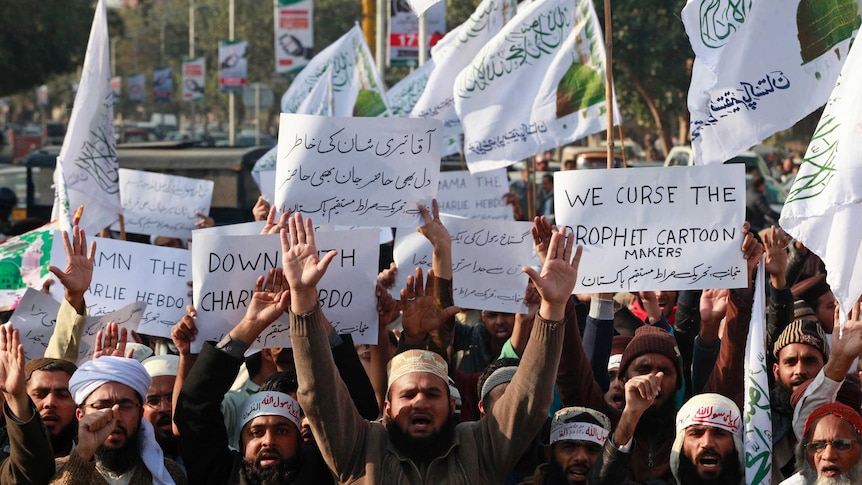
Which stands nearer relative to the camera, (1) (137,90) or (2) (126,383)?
(2) (126,383)

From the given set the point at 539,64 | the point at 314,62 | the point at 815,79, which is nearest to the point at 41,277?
the point at 539,64

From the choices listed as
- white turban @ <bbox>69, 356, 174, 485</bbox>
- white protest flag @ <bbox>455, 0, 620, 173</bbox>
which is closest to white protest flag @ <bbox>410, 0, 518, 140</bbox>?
white protest flag @ <bbox>455, 0, 620, 173</bbox>

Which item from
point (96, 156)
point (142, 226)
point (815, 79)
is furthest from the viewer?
point (142, 226)

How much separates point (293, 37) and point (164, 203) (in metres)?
15.5

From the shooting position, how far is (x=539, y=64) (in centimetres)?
813

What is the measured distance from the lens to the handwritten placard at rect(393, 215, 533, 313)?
6059 mm

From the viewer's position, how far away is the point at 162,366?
5449 millimetres

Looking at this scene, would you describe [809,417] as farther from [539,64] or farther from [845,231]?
[539,64]

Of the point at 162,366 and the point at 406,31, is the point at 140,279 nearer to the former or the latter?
the point at 162,366

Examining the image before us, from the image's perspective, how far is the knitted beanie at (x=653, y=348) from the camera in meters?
5.12

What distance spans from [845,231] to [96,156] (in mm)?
4736

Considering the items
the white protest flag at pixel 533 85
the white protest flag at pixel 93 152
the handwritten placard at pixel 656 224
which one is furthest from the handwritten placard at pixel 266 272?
the white protest flag at pixel 533 85

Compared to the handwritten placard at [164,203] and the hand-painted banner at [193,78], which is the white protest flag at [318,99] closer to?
the handwritten placard at [164,203]

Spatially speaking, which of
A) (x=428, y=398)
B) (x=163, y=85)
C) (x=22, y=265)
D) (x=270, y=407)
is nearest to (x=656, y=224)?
(x=428, y=398)
